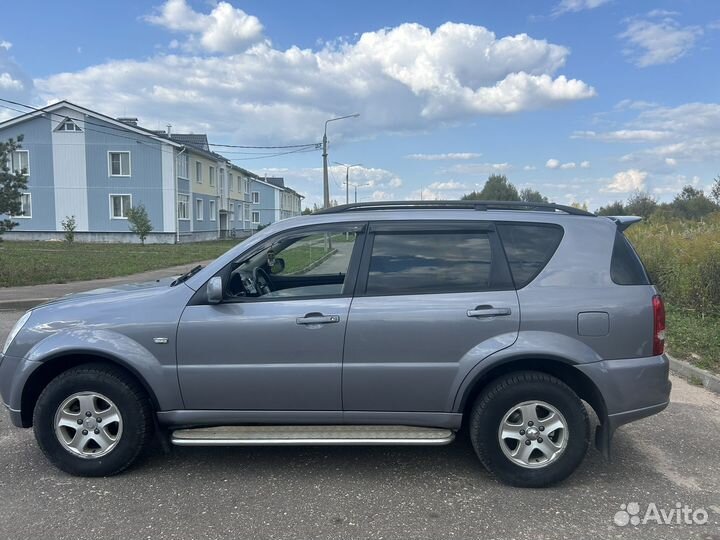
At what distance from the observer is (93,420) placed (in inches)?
145

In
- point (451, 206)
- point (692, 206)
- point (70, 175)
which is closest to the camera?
point (451, 206)

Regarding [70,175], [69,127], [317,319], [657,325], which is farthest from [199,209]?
[657,325]

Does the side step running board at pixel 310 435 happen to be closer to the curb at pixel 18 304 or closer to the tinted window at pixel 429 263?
the tinted window at pixel 429 263

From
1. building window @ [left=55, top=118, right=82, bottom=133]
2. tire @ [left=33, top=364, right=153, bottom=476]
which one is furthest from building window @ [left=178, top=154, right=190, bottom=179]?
tire @ [left=33, top=364, right=153, bottom=476]

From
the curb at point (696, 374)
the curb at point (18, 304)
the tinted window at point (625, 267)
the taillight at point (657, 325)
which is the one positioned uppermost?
the tinted window at point (625, 267)

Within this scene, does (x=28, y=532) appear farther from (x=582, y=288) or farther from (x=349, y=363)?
(x=582, y=288)

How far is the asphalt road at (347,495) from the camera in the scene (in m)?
3.13

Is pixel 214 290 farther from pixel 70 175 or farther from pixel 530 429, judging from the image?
pixel 70 175

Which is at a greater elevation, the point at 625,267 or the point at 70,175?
the point at 70,175

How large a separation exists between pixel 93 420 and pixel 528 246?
317cm

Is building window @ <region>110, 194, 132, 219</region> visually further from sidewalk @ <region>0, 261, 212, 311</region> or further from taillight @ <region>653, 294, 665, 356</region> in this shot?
taillight @ <region>653, 294, 665, 356</region>

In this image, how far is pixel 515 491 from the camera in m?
3.60

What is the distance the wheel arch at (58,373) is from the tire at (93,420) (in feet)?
0.13

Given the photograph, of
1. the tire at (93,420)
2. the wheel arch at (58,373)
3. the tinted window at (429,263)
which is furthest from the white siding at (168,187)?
the tinted window at (429,263)
